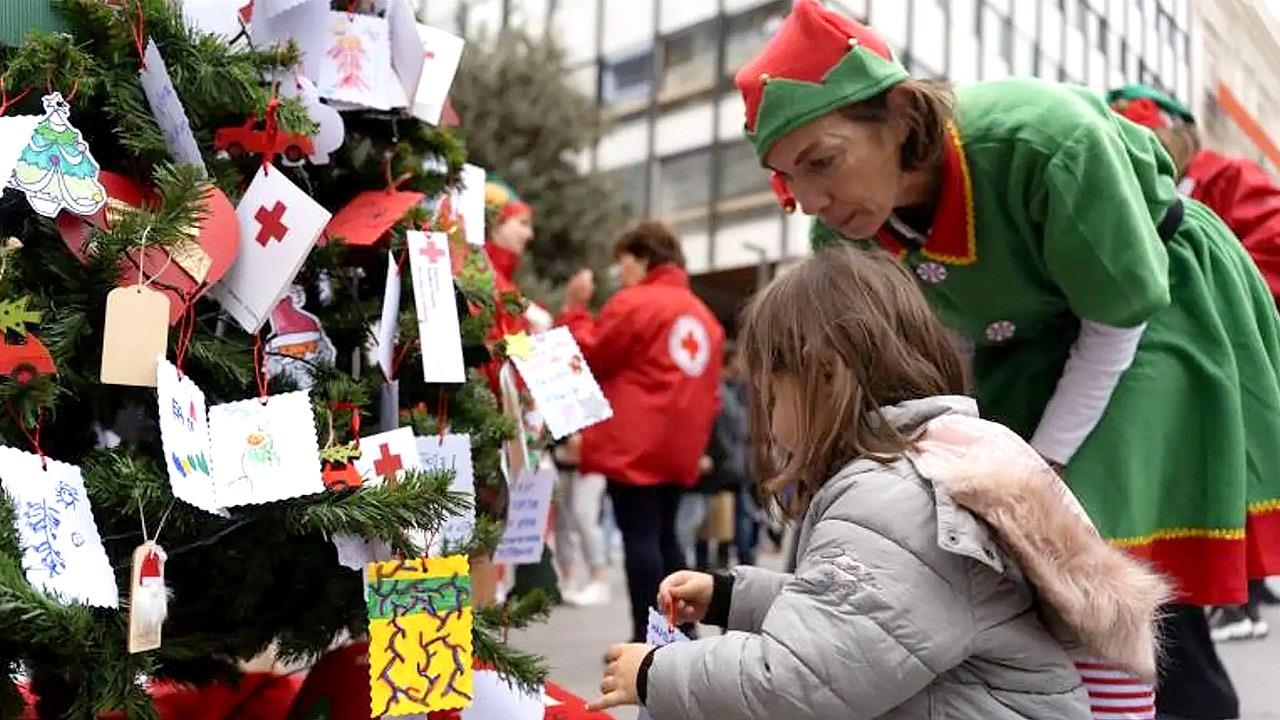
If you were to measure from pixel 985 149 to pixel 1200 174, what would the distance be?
957 mm

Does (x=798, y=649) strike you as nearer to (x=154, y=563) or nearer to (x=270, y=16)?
(x=154, y=563)

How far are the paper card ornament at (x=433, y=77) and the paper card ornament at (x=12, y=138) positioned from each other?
1.89ft

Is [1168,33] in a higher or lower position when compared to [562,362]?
higher

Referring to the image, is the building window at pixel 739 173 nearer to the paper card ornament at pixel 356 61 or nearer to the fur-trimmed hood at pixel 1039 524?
the paper card ornament at pixel 356 61

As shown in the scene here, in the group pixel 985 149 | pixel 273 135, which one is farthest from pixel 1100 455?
pixel 273 135

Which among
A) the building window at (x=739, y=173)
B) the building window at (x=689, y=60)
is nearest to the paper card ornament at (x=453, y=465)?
the building window at (x=739, y=173)

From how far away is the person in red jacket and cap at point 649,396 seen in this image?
3.59 meters

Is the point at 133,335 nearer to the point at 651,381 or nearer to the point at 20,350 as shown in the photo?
the point at 20,350

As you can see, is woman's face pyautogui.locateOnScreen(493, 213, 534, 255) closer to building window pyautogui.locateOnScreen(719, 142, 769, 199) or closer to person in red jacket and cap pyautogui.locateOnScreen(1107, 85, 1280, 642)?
person in red jacket and cap pyautogui.locateOnScreen(1107, 85, 1280, 642)

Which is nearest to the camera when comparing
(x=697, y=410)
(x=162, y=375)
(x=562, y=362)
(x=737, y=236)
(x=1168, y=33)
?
(x=162, y=375)

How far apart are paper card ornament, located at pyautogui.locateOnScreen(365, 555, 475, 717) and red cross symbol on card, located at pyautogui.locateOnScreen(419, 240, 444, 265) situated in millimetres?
457

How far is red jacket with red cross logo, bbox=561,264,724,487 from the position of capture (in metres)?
3.60

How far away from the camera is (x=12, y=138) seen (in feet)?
4.12

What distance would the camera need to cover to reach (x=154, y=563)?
49.3 inches
